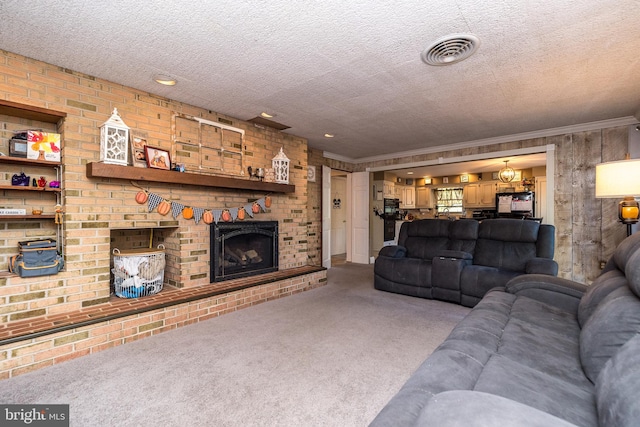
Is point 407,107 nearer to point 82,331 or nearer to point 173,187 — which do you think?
point 173,187

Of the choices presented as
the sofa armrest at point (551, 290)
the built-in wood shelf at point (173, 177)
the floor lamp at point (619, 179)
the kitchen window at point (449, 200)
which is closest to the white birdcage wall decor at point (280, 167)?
the built-in wood shelf at point (173, 177)

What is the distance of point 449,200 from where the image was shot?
369 inches

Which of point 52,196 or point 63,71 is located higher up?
point 63,71

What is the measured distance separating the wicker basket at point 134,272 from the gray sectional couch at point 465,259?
2791 millimetres

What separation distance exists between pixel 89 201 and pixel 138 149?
653 mm

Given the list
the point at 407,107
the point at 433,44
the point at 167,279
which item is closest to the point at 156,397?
the point at 167,279

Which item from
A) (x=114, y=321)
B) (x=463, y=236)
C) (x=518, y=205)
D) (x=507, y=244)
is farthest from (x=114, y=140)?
(x=518, y=205)

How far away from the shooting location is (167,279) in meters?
3.48

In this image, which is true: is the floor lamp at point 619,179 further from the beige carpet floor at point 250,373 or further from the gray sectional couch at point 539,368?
the beige carpet floor at point 250,373

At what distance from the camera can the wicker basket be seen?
2.90 m

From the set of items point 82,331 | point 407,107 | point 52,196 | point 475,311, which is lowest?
point 82,331

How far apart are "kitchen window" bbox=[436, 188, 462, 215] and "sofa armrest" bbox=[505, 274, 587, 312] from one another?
7468 millimetres

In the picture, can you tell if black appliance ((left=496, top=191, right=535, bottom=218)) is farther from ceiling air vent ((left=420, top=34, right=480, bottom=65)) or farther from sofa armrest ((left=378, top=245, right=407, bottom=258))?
ceiling air vent ((left=420, top=34, right=480, bottom=65))

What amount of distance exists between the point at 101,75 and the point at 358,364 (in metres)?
3.27
